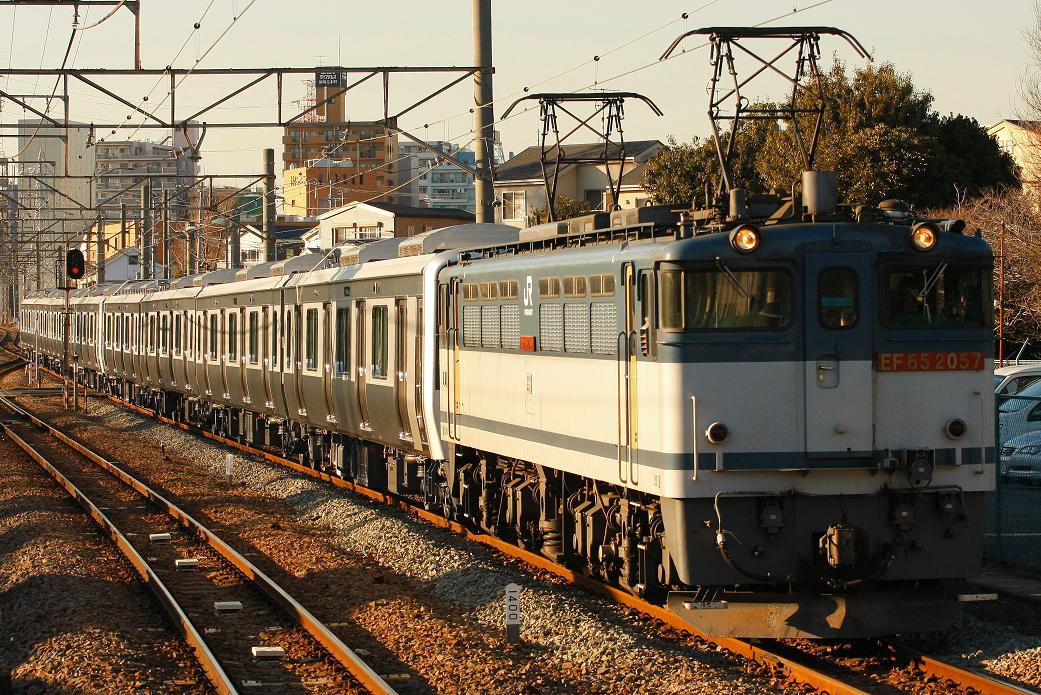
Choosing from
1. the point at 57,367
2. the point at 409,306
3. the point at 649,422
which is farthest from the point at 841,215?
the point at 57,367

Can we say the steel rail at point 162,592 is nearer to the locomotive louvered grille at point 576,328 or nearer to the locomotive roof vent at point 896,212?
the locomotive louvered grille at point 576,328

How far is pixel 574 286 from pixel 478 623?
2902mm

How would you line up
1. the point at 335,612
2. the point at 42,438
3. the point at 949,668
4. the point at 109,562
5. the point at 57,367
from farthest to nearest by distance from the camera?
the point at 57,367
the point at 42,438
the point at 109,562
the point at 335,612
the point at 949,668

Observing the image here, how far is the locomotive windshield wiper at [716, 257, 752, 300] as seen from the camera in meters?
10.3

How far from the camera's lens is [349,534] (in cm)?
1792

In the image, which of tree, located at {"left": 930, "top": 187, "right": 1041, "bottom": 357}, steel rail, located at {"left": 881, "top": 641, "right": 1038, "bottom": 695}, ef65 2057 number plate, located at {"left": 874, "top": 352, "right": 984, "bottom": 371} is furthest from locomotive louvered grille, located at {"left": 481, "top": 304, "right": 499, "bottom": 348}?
tree, located at {"left": 930, "top": 187, "right": 1041, "bottom": 357}

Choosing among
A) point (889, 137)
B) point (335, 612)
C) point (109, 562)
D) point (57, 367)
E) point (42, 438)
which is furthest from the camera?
point (57, 367)

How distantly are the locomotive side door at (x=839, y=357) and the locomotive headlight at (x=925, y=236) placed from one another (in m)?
0.38

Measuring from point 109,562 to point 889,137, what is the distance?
25.7m

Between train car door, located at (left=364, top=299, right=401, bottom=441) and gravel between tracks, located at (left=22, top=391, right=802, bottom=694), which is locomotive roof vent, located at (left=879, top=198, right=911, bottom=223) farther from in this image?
train car door, located at (left=364, top=299, right=401, bottom=441)

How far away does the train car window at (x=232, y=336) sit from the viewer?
1154 inches

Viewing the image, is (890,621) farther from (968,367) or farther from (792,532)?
(968,367)

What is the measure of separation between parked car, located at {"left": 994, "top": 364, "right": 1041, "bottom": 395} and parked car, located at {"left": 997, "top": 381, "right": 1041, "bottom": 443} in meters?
0.63

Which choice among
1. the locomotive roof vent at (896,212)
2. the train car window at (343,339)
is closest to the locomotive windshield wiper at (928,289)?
the locomotive roof vent at (896,212)
